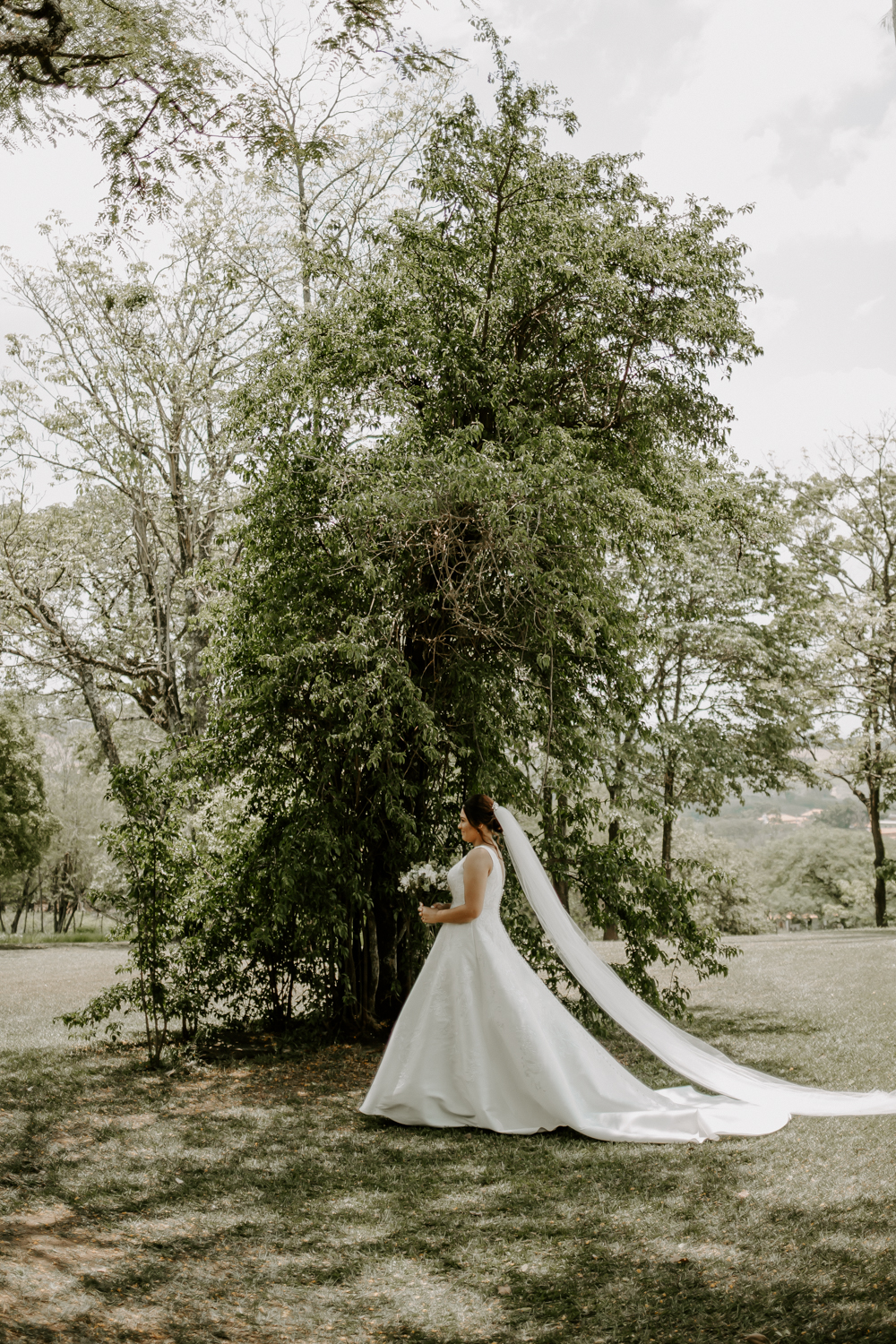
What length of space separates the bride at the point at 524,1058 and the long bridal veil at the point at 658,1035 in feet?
0.04

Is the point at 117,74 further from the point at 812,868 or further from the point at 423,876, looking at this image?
the point at 812,868

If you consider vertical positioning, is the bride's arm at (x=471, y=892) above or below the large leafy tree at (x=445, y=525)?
below

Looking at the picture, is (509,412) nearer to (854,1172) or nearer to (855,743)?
(854,1172)

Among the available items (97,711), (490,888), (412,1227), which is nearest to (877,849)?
(97,711)

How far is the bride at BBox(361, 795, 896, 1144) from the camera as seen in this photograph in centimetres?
625

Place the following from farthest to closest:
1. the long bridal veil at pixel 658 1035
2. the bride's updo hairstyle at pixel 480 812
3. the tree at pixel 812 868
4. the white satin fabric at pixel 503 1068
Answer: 1. the tree at pixel 812 868
2. the bride's updo hairstyle at pixel 480 812
3. the long bridal veil at pixel 658 1035
4. the white satin fabric at pixel 503 1068

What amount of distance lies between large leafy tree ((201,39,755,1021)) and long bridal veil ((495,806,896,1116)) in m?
1.56

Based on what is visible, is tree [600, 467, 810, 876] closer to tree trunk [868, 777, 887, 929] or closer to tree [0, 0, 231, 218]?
tree trunk [868, 777, 887, 929]

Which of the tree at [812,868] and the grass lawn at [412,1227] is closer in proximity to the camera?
the grass lawn at [412,1227]

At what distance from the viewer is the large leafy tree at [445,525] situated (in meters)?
8.71

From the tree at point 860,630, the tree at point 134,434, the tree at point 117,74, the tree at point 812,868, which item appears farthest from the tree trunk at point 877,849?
the tree at point 117,74

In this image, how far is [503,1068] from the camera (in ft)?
21.6

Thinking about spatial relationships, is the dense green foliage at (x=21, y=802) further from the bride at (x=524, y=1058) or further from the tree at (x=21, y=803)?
the bride at (x=524, y=1058)

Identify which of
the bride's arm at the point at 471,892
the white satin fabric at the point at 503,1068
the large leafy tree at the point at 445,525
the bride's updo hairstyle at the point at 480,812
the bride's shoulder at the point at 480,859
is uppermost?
the large leafy tree at the point at 445,525
